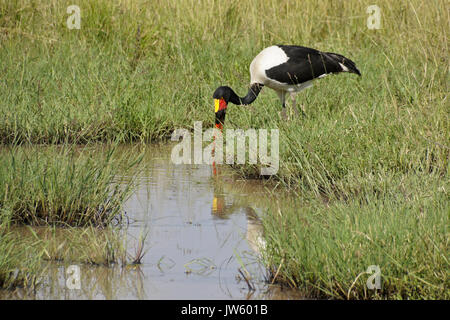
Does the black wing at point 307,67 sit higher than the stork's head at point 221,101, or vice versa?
the black wing at point 307,67

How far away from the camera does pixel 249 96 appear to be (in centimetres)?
695

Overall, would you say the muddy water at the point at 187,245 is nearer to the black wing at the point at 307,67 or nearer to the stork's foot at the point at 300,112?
the stork's foot at the point at 300,112

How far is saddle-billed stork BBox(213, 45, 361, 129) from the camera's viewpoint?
6.66 metres

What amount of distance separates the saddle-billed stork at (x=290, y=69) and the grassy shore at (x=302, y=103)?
0.50 feet

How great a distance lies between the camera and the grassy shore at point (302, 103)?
3299 mm

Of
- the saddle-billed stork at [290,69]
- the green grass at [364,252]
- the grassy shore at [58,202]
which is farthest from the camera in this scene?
the saddle-billed stork at [290,69]

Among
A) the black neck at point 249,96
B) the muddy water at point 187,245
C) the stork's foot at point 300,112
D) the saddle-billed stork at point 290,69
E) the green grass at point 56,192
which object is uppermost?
the saddle-billed stork at point 290,69

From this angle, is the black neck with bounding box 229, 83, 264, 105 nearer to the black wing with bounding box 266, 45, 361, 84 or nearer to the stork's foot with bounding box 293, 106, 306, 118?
the black wing with bounding box 266, 45, 361, 84

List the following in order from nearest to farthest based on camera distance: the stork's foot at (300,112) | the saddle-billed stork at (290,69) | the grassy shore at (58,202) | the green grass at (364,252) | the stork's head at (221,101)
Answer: the green grass at (364,252) < the grassy shore at (58,202) < the stork's foot at (300,112) < the stork's head at (221,101) < the saddle-billed stork at (290,69)

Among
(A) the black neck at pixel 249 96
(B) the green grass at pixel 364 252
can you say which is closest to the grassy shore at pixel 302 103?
(B) the green grass at pixel 364 252

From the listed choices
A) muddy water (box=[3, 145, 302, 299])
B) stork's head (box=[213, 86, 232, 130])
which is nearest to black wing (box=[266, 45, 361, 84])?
stork's head (box=[213, 86, 232, 130])

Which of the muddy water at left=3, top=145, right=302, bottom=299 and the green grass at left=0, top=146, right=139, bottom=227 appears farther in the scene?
the green grass at left=0, top=146, right=139, bottom=227

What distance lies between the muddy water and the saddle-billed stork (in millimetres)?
1484

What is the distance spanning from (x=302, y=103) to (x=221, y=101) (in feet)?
2.24
